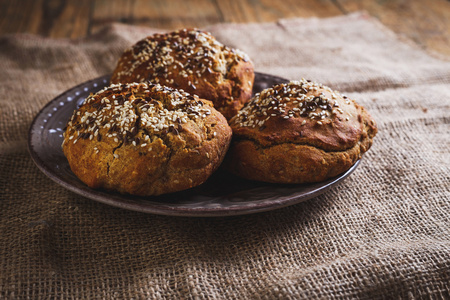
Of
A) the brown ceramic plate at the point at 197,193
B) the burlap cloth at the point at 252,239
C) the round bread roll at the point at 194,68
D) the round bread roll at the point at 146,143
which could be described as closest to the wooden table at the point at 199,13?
the burlap cloth at the point at 252,239

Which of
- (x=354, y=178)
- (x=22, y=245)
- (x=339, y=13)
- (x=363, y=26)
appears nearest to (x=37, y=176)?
(x=22, y=245)

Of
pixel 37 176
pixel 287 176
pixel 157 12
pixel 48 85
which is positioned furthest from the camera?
pixel 157 12

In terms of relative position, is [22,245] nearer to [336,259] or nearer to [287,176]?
[287,176]

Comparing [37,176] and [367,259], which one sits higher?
[367,259]

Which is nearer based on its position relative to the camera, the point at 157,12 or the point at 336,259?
the point at 336,259

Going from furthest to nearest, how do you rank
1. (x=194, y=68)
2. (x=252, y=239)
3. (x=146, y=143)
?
(x=194, y=68) < (x=252, y=239) < (x=146, y=143)

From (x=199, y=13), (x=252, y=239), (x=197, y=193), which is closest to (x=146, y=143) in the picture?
(x=197, y=193)

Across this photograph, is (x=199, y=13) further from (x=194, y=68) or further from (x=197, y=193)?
(x=197, y=193)
